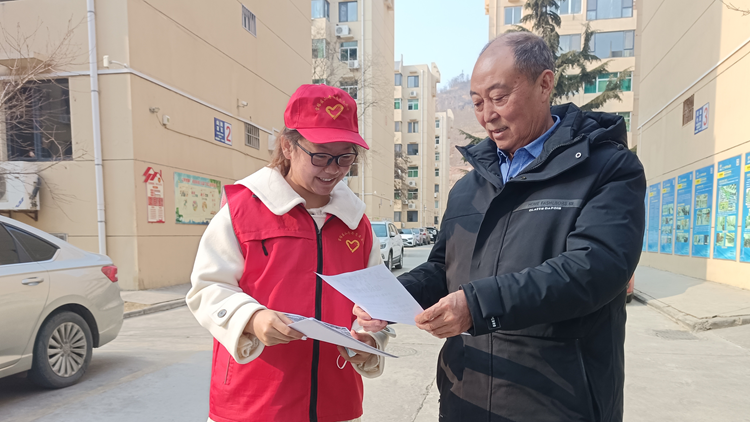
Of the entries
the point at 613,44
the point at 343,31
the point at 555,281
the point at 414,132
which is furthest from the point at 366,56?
the point at 555,281

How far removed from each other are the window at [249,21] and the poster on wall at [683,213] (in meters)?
14.0

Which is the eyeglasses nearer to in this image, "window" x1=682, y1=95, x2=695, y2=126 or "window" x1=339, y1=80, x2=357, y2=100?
"window" x1=682, y1=95, x2=695, y2=126

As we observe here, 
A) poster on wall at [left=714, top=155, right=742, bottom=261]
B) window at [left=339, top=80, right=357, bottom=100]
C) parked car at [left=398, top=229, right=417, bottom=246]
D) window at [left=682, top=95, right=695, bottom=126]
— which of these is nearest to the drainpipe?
poster on wall at [left=714, top=155, right=742, bottom=261]

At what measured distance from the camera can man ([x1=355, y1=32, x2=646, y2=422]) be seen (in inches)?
54.3

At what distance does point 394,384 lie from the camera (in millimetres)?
4805

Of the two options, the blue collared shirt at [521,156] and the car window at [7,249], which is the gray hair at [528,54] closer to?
the blue collared shirt at [521,156]

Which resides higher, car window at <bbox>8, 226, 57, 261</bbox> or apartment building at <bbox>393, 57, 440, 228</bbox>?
apartment building at <bbox>393, 57, 440, 228</bbox>

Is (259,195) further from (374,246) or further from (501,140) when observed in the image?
(501,140)

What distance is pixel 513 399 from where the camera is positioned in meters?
1.59

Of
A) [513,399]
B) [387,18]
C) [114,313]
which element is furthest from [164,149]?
[387,18]

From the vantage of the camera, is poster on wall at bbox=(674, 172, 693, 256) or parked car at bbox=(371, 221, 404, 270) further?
parked car at bbox=(371, 221, 404, 270)

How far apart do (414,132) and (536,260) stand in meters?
60.0

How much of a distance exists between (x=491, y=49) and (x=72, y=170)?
11.2 meters

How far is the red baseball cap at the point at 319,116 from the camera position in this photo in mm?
1829
